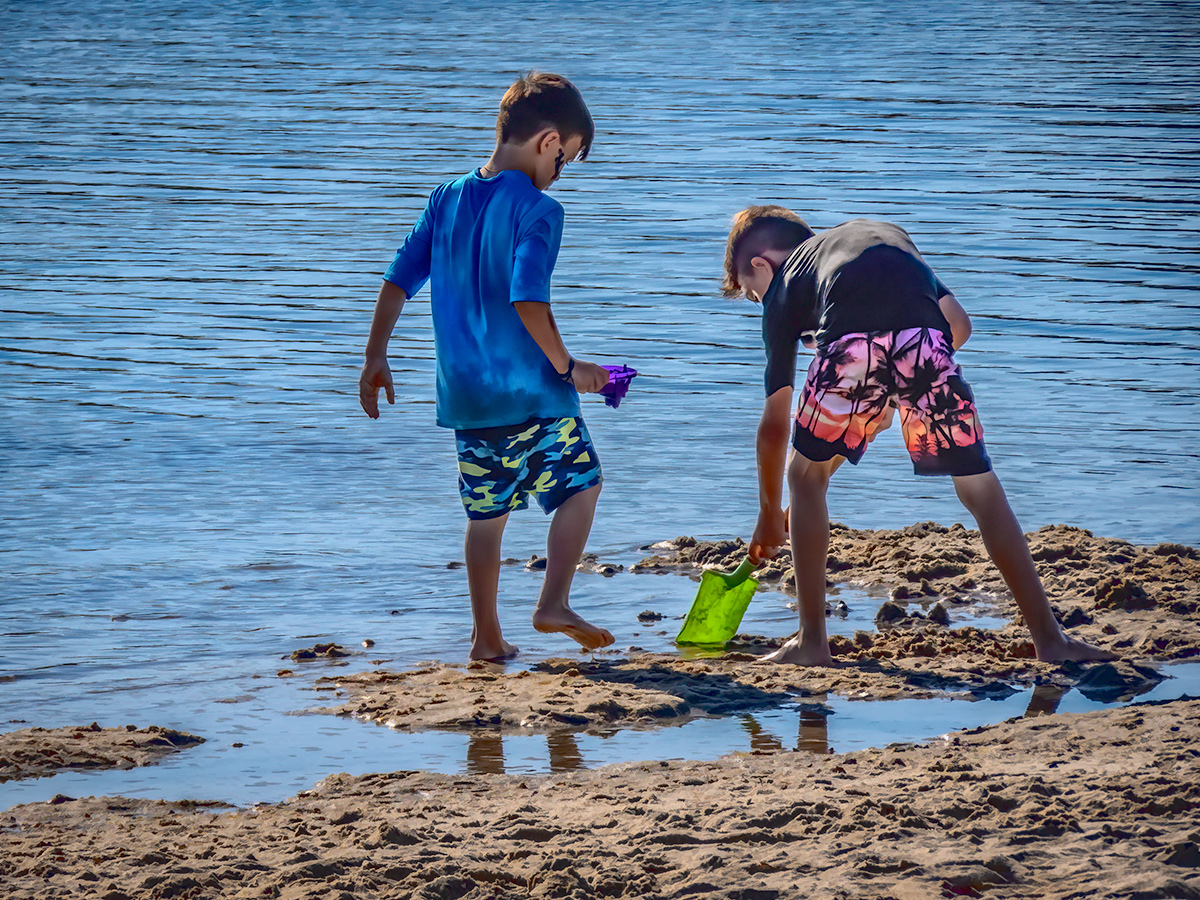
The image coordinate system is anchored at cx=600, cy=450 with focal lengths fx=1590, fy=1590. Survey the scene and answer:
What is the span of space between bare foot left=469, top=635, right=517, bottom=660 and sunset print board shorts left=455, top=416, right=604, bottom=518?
1.18ft

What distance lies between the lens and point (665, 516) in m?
5.95

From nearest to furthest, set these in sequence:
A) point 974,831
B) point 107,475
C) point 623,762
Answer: point 974,831, point 623,762, point 107,475

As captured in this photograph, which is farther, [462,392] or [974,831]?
[462,392]

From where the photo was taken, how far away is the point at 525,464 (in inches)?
175

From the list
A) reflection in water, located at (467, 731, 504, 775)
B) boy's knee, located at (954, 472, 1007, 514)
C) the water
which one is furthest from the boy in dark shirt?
reflection in water, located at (467, 731, 504, 775)

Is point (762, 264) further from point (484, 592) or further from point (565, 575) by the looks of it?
point (484, 592)

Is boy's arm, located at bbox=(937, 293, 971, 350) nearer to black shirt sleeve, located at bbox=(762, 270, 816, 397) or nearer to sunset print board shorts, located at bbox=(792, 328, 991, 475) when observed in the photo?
sunset print board shorts, located at bbox=(792, 328, 991, 475)

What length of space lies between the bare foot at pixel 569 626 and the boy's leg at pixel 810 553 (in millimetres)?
545

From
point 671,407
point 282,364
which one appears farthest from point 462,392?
point 282,364

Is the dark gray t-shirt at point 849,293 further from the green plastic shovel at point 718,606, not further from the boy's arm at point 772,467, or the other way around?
the green plastic shovel at point 718,606

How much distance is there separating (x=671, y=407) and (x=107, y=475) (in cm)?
266

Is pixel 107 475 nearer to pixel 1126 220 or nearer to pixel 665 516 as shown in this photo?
pixel 665 516

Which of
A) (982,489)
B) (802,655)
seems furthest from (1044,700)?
(802,655)

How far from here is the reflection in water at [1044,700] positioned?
152 inches
